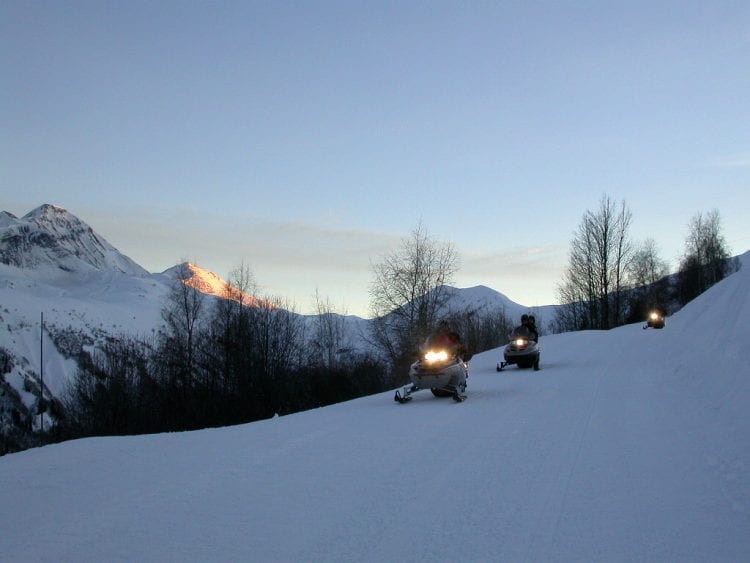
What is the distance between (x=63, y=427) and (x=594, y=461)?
43908mm

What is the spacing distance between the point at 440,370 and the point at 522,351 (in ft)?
24.4

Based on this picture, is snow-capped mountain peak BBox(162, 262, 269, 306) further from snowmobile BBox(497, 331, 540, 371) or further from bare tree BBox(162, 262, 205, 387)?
snowmobile BBox(497, 331, 540, 371)

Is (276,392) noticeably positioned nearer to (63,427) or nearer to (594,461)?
(63,427)

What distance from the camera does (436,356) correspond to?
557 inches

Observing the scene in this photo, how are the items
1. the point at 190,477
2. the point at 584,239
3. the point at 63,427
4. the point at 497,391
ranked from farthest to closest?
the point at 584,239 < the point at 63,427 < the point at 497,391 < the point at 190,477

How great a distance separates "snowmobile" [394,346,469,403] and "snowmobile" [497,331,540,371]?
6515 millimetres

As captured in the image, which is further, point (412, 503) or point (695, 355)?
point (695, 355)

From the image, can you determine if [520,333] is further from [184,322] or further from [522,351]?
[184,322]

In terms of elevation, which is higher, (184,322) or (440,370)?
(184,322)

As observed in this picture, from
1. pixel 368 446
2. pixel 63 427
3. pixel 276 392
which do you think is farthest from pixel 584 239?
pixel 368 446

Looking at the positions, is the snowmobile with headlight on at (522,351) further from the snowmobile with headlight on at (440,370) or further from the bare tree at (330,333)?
the bare tree at (330,333)

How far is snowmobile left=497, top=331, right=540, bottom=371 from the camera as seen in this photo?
20.2 m

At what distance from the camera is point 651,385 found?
45.9ft

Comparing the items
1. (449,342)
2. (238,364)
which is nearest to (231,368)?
(238,364)
